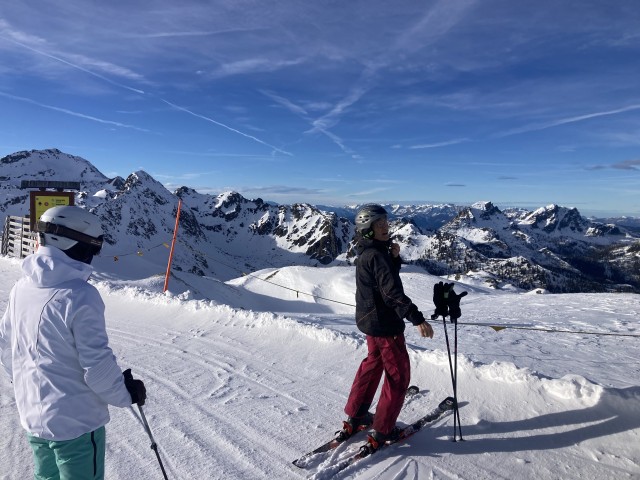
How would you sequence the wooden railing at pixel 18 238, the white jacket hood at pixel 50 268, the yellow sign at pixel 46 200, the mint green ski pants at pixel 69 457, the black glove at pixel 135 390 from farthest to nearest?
the wooden railing at pixel 18 238
the yellow sign at pixel 46 200
the black glove at pixel 135 390
the mint green ski pants at pixel 69 457
the white jacket hood at pixel 50 268

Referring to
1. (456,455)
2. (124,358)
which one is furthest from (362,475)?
(124,358)

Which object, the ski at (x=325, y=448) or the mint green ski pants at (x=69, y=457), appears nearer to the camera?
the mint green ski pants at (x=69, y=457)

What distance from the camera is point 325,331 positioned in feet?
27.7

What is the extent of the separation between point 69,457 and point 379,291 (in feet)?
9.90

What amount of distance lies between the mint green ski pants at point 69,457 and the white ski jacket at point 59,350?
70mm

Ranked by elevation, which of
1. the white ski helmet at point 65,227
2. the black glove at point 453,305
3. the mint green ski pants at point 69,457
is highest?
the white ski helmet at point 65,227

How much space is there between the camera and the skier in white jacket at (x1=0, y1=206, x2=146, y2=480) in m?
2.69

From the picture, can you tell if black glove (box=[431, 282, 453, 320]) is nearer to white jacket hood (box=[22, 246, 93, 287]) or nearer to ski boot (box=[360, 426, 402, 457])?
ski boot (box=[360, 426, 402, 457])

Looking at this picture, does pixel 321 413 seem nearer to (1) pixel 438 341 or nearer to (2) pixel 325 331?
(2) pixel 325 331

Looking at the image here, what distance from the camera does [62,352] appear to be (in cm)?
272

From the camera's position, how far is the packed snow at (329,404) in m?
4.30

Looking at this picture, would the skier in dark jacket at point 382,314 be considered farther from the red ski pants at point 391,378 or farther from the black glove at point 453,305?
the black glove at point 453,305

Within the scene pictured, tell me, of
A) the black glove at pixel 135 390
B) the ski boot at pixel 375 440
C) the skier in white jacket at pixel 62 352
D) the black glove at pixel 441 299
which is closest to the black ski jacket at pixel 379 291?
the black glove at pixel 441 299

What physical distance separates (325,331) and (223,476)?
4.39 meters
